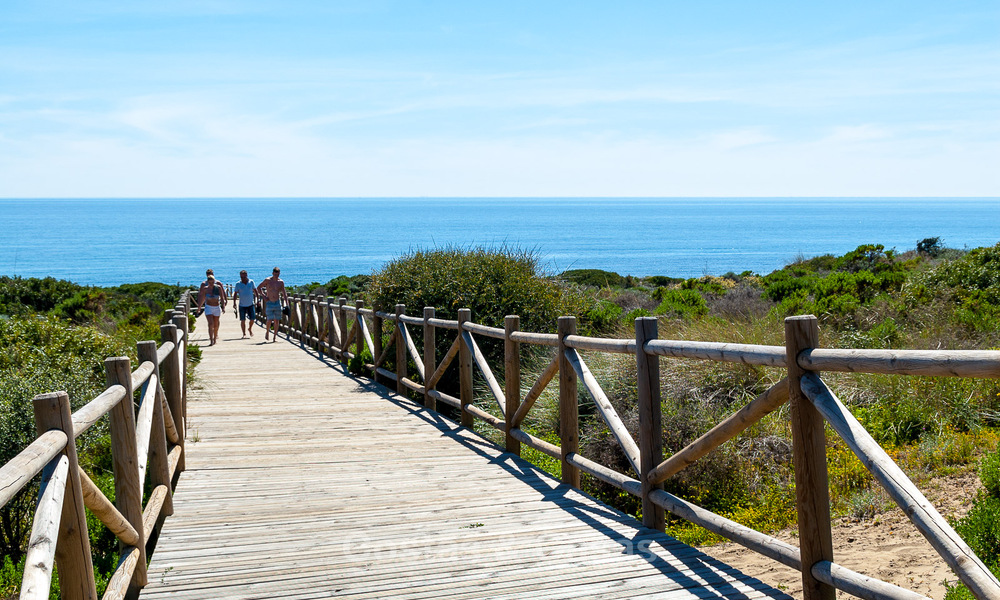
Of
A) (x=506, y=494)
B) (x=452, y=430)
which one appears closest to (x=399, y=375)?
(x=452, y=430)

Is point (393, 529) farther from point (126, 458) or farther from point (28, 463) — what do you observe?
point (28, 463)

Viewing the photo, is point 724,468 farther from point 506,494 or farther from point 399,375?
point 399,375

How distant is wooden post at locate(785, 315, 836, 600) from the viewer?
3.60m

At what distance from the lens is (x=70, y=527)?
3398 mm

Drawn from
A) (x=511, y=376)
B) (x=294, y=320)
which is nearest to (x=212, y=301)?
(x=294, y=320)

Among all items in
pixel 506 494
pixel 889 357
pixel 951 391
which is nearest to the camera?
pixel 889 357

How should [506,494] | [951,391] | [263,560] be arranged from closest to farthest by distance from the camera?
[263,560] < [506,494] < [951,391]

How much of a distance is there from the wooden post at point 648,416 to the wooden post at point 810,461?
1.31m

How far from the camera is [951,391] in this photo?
25.8 feet

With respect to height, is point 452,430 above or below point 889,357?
below

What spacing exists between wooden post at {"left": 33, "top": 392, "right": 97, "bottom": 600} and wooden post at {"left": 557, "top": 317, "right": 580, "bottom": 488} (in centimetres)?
351

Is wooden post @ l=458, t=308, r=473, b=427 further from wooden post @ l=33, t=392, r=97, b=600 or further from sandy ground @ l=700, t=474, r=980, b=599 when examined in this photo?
wooden post @ l=33, t=392, r=97, b=600

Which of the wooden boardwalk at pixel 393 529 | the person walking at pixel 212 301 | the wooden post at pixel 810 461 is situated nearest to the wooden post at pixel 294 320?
the person walking at pixel 212 301

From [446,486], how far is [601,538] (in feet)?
5.65
